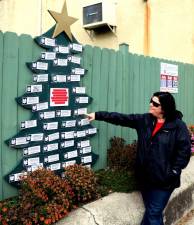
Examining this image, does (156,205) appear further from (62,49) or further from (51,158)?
(62,49)

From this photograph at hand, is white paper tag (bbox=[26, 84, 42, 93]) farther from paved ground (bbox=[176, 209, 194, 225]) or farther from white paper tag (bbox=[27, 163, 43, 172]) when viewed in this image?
paved ground (bbox=[176, 209, 194, 225])

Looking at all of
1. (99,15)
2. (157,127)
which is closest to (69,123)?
(157,127)

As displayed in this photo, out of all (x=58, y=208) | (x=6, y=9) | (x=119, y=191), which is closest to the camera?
(x=58, y=208)

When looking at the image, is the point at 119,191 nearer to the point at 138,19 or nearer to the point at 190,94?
the point at 190,94

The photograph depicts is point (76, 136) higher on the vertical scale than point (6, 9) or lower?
lower

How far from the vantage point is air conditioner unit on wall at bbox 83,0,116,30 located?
401 inches

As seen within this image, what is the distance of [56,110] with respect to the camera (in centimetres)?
448

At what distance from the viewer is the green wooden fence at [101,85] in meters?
3.96

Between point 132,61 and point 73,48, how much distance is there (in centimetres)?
155

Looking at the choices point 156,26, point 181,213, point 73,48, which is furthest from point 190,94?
point 73,48

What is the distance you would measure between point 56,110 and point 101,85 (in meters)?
1.04

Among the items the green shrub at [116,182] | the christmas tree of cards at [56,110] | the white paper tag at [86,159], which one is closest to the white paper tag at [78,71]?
the christmas tree of cards at [56,110]

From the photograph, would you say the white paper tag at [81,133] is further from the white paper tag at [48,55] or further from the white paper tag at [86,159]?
the white paper tag at [48,55]

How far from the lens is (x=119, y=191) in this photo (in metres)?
4.64
